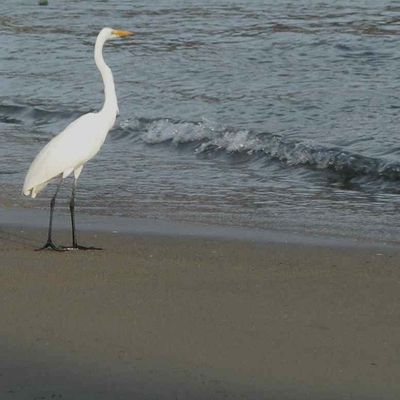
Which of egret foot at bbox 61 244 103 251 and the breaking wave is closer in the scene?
egret foot at bbox 61 244 103 251

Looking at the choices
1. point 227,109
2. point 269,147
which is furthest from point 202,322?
point 227,109

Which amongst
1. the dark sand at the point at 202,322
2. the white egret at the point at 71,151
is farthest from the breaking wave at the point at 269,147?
the dark sand at the point at 202,322

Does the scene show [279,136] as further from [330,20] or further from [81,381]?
[330,20]

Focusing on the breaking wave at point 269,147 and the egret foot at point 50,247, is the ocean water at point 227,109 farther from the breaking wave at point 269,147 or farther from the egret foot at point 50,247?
the egret foot at point 50,247

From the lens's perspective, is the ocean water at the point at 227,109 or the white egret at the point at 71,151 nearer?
the white egret at the point at 71,151

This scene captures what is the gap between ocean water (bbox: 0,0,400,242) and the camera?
8766 millimetres

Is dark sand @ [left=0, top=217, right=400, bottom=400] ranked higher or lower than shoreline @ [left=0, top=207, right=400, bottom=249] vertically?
higher

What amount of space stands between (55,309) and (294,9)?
16.8 meters

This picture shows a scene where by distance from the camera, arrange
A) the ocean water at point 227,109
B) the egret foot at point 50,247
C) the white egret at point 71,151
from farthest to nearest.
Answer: the ocean water at point 227,109
the white egret at point 71,151
the egret foot at point 50,247

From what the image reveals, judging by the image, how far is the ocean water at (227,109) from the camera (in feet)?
28.8

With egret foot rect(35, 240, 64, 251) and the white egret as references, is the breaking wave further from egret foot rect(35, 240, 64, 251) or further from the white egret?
egret foot rect(35, 240, 64, 251)

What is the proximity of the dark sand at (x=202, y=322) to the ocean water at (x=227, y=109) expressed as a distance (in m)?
1.18

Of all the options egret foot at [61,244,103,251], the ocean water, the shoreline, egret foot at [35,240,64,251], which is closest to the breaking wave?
the ocean water

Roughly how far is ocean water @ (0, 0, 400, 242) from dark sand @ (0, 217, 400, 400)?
1178mm
